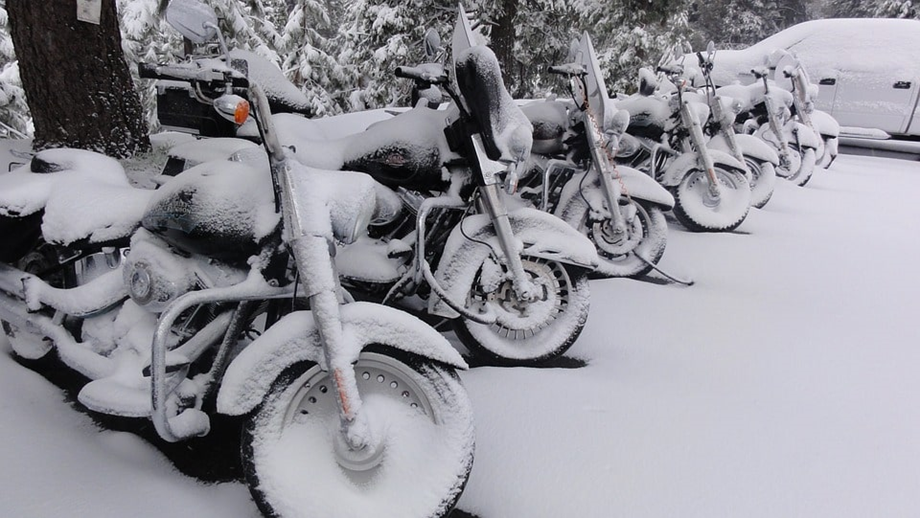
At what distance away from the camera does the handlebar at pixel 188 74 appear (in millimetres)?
1705

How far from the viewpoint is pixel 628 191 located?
395 centimetres

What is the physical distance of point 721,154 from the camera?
5.09m

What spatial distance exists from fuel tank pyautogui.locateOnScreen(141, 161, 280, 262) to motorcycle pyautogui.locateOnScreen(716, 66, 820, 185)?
20.9 feet

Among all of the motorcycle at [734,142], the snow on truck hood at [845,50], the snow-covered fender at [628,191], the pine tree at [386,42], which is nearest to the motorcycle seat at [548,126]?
the snow-covered fender at [628,191]

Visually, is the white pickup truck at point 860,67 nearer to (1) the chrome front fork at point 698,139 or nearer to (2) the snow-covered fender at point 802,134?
(2) the snow-covered fender at point 802,134

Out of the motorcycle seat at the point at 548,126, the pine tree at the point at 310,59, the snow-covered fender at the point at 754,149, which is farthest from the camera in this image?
the pine tree at the point at 310,59

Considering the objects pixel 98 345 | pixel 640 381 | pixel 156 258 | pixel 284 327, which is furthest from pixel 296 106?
pixel 640 381

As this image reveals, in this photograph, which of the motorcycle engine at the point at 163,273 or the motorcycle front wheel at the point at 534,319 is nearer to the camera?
the motorcycle engine at the point at 163,273

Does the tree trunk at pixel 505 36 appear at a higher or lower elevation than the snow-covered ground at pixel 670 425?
higher

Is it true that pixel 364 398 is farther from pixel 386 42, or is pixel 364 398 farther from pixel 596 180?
pixel 386 42

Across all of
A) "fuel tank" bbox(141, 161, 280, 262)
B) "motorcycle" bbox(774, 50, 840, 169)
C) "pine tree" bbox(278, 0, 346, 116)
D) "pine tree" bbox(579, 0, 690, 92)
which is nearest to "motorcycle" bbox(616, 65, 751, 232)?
"motorcycle" bbox(774, 50, 840, 169)

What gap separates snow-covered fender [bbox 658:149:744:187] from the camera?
5.01 m

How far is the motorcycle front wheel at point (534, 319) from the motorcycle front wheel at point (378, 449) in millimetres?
1118

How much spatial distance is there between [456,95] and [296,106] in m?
1.01
